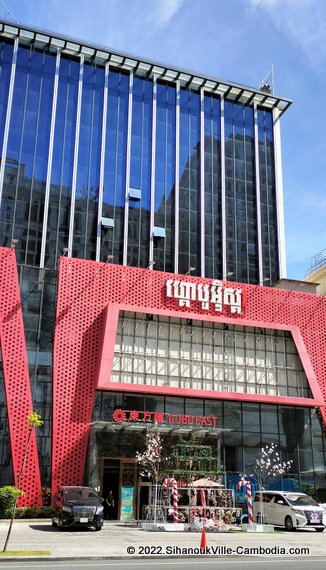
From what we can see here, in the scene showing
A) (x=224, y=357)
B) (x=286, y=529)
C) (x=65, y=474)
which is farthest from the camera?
(x=224, y=357)

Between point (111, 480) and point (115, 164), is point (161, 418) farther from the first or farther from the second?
point (115, 164)

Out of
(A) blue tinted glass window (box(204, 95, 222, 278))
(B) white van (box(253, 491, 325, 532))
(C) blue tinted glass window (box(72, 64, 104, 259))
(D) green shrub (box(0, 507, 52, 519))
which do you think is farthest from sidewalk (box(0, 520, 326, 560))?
(A) blue tinted glass window (box(204, 95, 222, 278))

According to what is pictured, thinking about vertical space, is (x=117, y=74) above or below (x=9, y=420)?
above

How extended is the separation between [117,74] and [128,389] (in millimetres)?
41668

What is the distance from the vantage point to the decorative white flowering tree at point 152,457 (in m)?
33.9

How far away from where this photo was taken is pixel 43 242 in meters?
57.3

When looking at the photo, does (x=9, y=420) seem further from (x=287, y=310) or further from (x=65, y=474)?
(x=287, y=310)

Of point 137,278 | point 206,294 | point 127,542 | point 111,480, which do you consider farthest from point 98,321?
point 127,542

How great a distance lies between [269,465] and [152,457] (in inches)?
345

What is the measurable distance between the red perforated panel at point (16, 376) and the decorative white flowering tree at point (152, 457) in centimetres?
637

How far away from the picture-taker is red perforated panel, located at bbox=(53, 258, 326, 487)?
118 ft

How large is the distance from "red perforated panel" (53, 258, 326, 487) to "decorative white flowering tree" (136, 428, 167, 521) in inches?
136

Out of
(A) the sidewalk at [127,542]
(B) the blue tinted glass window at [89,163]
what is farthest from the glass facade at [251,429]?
(B) the blue tinted glass window at [89,163]

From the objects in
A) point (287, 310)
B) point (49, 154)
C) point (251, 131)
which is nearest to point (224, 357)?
point (287, 310)
